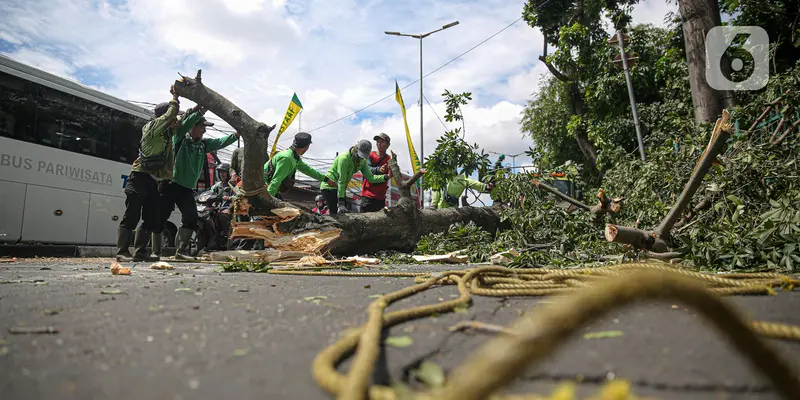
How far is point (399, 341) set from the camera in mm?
1398

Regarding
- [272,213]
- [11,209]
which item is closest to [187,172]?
[272,213]

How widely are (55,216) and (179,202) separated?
13.2ft

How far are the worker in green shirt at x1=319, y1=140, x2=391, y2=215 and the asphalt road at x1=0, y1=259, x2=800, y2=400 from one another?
5.18 meters

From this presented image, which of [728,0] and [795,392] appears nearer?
[795,392]

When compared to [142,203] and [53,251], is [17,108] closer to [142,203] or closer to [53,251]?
[53,251]

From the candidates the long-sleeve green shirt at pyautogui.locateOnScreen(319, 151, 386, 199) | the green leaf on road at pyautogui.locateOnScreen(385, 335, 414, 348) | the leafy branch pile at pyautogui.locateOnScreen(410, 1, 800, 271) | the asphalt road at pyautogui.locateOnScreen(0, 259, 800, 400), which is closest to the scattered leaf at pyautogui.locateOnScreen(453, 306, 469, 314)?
the asphalt road at pyautogui.locateOnScreen(0, 259, 800, 400)

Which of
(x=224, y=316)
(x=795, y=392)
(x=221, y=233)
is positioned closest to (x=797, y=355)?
(x=795, y=392)

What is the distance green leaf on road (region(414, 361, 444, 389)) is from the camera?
1.05 meters

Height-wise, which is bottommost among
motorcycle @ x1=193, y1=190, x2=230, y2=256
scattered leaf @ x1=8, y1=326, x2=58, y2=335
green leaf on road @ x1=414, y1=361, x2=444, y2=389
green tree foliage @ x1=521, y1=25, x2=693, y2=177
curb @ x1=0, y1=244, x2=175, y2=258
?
green leaf on road @ x1=414, y1=361, x2=444, y2=389

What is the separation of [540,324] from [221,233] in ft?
29.0

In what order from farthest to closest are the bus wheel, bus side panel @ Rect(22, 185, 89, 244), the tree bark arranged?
the bus wheel → bus side panel @ Rect(22, 185, 89, 244) → the tree bark

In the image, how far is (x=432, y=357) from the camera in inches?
49.2

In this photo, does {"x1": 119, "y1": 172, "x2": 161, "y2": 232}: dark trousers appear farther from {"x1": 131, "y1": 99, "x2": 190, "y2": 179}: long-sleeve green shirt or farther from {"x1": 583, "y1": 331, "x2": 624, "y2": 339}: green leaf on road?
{"x1": 583, "y1": 331, "x2": 624, "y2": 339}: green leaf on road

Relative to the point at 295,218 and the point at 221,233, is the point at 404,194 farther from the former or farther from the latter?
the point at 221,233
